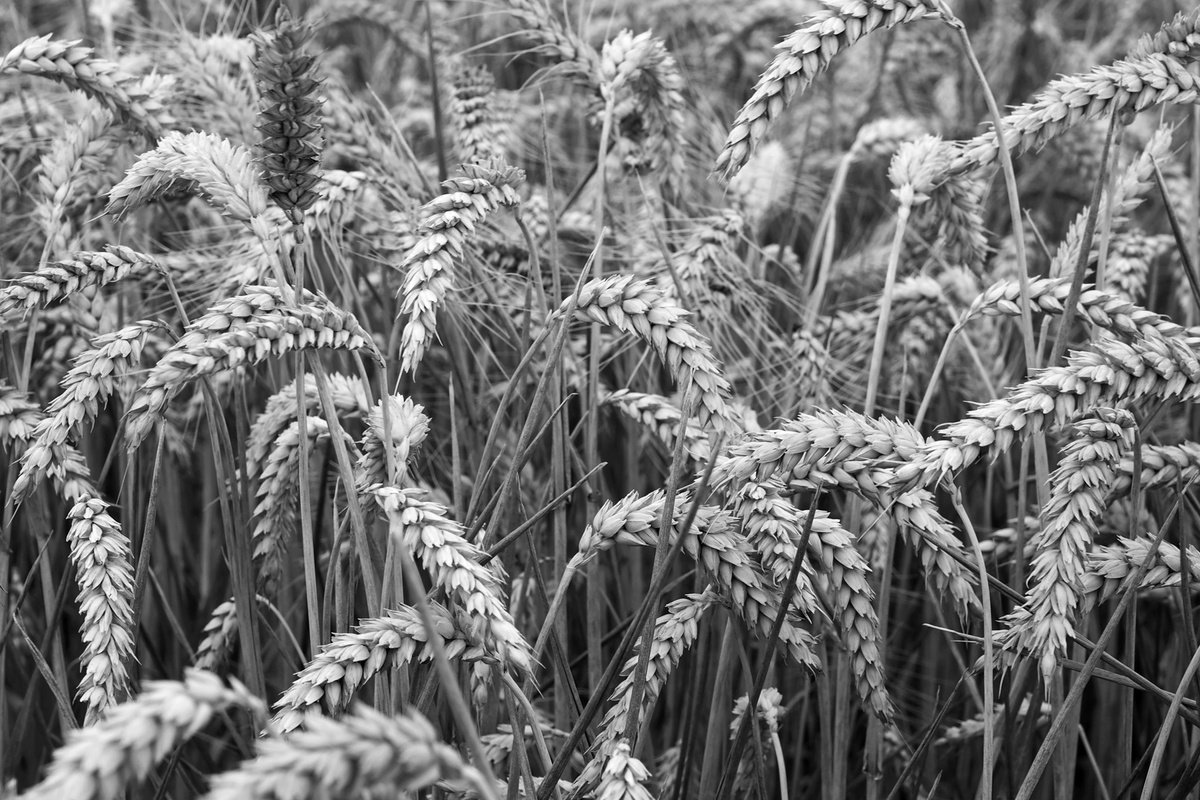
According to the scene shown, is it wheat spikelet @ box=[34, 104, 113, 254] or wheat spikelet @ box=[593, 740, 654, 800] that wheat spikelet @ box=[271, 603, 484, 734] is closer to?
wheat spikelet @ box=[593, 740, 654, 800]

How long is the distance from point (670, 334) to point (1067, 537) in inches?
21.4

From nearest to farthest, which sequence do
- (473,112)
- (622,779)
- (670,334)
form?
1. (622,779)
2. (670,334)
3. (473,112)

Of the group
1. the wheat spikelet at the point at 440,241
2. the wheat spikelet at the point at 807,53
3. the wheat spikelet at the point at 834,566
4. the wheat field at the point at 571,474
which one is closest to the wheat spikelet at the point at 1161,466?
the wheat field at the point at 571,474

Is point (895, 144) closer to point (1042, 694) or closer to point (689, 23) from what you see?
point (1042, 694)

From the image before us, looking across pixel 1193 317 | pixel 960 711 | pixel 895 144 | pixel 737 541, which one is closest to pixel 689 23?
pixel 895 144

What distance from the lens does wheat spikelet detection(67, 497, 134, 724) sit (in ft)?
4.16

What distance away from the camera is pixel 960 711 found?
220cm

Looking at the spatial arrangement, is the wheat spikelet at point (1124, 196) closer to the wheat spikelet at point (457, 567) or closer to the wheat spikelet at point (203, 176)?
the wheat spikelet at point (457, 567)

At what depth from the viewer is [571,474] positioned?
2033 millimetres

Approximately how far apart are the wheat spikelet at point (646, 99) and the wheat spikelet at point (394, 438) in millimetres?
776

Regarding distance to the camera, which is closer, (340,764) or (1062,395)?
(340,764)

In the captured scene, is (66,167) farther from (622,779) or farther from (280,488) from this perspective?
(622,779)

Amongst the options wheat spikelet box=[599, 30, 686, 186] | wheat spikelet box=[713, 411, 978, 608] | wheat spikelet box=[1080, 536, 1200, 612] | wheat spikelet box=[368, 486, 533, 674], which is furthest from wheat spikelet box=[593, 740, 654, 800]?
wheat spikelet box=[599, 30, 686, 186]

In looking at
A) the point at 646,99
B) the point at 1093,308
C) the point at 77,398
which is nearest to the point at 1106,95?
the point at 1093,308
